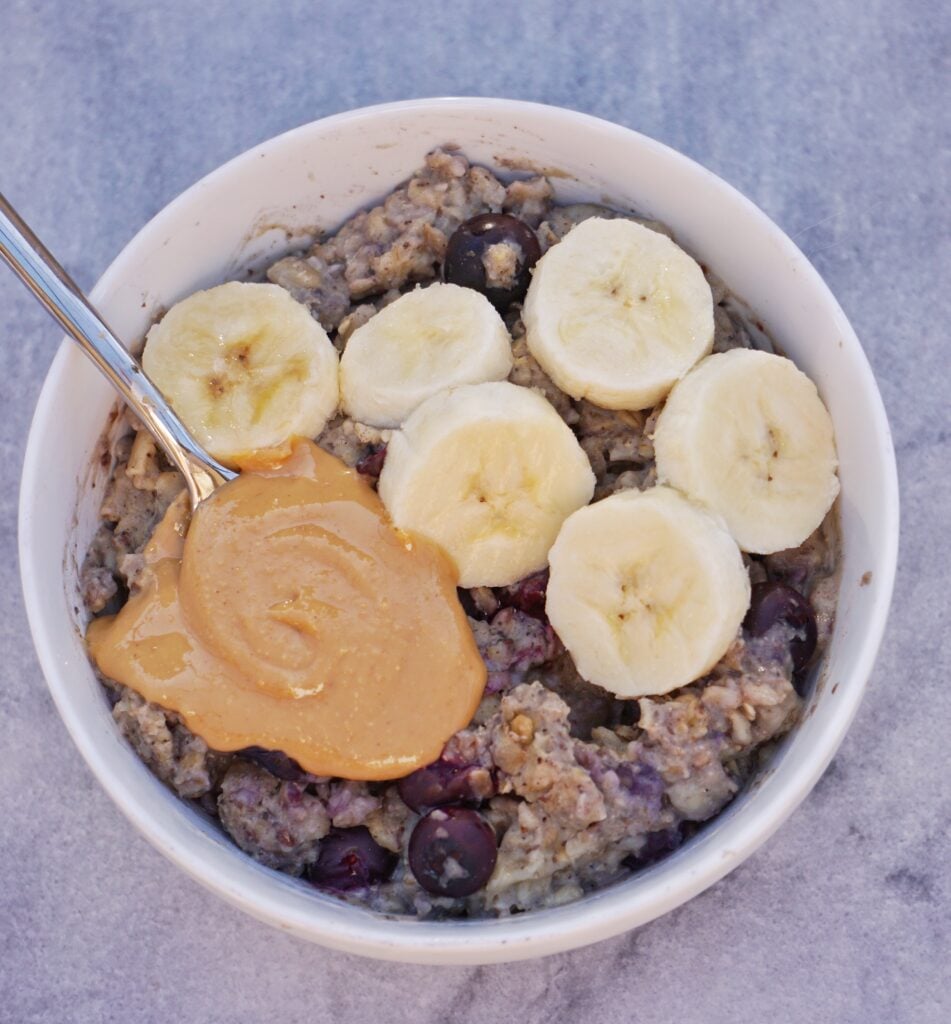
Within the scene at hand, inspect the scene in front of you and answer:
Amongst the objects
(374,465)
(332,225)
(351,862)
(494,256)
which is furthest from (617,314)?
(351,862)

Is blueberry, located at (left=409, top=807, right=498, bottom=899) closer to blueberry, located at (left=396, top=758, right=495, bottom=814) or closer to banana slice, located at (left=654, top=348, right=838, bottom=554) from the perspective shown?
blueberry, located at (left=396, top=758, right=495, bottom=814)

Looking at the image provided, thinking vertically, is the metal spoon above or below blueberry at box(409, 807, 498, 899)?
above

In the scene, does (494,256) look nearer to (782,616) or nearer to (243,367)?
(243,367)

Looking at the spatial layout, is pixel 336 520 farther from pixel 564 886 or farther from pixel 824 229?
pixel 824 229

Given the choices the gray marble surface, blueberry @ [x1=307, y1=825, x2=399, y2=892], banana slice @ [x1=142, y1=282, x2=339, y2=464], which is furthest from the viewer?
the gray marble surface

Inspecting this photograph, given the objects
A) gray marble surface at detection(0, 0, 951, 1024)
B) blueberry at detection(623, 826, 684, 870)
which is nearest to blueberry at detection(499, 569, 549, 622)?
blueberry at detection(623, 826, 684, 870)

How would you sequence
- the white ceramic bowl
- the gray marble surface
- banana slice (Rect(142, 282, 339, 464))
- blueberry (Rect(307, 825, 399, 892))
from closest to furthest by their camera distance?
the white ceramic bowl → blueberry (Rect(307, 825, 399, 892)) → banana slice (Rect(142, 282, 339, 464)) → the gray marble surface

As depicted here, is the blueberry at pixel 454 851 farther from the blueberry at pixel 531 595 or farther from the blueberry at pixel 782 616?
the blueberry at pixel 782 616
